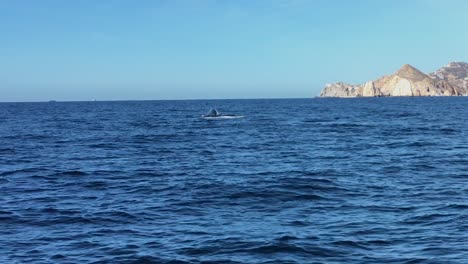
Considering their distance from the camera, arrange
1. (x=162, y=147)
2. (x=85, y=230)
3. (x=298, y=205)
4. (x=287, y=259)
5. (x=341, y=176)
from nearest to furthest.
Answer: (x=287, y=259) < (x=85, y=230) < (x=298, y=205) < (x=341, y=176) < (x=162, y=147)

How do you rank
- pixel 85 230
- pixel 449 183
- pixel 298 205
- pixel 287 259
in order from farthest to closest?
pixel 449 183 → pixel 298 205 → pixel 85 230 → pixel 287 259

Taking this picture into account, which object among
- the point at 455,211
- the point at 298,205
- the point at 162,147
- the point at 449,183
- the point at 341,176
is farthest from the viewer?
the point at 162,147

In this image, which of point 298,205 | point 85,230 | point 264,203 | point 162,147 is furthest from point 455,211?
point 162,147

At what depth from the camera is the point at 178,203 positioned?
17.9 metres

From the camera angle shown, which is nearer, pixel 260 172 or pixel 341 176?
pixel 341 176

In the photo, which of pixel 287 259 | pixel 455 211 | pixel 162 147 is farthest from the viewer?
pixel 162 147

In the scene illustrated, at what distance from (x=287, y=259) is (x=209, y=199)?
6.86m

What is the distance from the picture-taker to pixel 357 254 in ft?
39.7

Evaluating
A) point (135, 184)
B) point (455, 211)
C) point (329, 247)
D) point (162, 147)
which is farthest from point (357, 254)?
point (162, 147)

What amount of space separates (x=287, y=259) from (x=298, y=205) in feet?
19.0

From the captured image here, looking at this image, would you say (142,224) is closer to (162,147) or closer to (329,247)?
(329,247)

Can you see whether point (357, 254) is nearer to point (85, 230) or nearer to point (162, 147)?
point (85, 230)

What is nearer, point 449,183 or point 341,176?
point 449,183

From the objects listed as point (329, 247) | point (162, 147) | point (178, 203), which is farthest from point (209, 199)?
point (162, 147)
